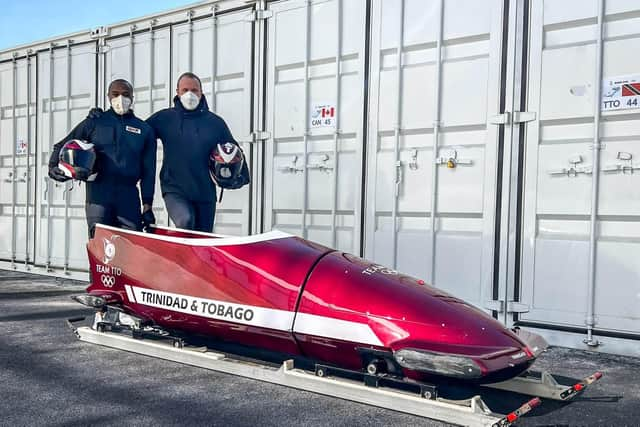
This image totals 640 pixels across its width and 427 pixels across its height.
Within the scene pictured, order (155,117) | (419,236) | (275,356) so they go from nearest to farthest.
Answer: (275,356) → (155,117) → (419,236)

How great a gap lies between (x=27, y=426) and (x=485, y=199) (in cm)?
346

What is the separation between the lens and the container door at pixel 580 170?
165 inches

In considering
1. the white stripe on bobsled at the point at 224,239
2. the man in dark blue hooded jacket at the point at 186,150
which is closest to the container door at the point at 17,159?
the man in dark blue hooded jacket at the point at 186,150

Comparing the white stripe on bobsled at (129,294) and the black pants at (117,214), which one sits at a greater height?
the black pants at (117,214)

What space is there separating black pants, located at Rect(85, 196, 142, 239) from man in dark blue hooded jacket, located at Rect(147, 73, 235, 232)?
0.25 metres

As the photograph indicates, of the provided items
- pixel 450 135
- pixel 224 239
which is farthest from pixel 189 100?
pixel 450 135

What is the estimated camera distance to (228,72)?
632cm

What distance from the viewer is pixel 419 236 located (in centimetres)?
500

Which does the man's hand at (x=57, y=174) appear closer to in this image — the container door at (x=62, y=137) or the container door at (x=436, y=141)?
the container door at (x=436, y=141)

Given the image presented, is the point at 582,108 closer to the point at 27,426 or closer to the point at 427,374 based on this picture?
the point at 427,374

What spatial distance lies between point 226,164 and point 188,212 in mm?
459

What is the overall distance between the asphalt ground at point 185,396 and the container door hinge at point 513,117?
1.71m

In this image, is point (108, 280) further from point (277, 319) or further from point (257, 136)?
point (257, 136)

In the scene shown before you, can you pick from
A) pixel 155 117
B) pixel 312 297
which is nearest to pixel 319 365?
pixel 312 297
